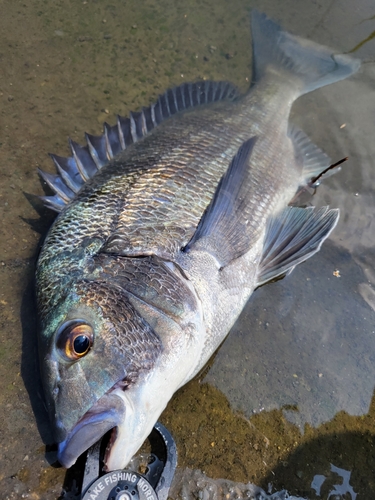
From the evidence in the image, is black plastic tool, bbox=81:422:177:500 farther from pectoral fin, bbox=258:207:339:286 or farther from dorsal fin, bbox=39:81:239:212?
dorsal fin, bbox=39:81:239:212

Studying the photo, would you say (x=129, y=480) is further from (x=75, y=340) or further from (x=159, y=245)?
(x=159, y=245)

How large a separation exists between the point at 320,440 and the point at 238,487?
566mm

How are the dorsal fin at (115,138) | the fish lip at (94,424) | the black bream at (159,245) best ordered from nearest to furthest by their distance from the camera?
the fish lip at (94,424) → the black bream at (159,245) → the dorsal fin at (115,138)

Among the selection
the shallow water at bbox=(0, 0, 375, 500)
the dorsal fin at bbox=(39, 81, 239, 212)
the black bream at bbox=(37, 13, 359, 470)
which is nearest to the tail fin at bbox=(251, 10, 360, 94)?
the shallow water at bbox=(0, 0, 375, 500)

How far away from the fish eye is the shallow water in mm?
583

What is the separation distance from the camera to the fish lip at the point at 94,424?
1593 millimetres

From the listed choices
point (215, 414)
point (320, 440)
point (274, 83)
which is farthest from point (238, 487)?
point (274, 83)

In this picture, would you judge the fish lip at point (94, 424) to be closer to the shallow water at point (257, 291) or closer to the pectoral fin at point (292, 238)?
the shallow water at point (257, 291)

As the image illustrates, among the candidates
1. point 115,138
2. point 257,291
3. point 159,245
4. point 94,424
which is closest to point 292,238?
point 257,291

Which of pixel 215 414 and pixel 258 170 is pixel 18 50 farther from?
pixel 215 414

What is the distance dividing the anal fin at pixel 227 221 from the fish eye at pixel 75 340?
2.45ft

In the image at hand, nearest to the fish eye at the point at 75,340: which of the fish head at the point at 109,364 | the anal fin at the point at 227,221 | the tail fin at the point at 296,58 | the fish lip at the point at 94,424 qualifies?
the fish head at the point at 109,364

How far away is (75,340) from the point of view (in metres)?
1.73

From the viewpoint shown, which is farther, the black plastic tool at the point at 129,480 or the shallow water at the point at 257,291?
the shallow water at the point at 257,291
